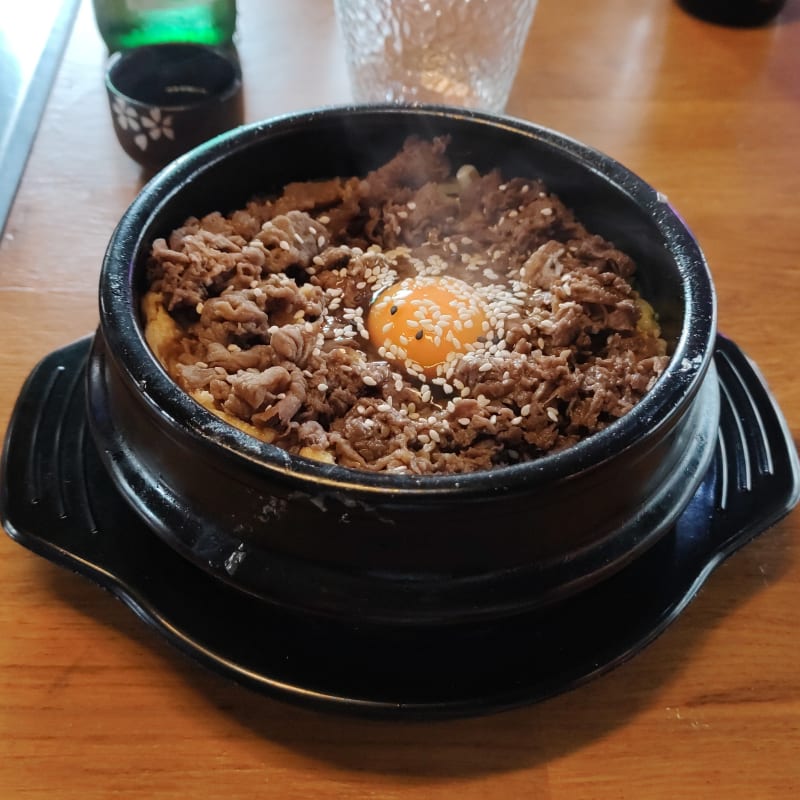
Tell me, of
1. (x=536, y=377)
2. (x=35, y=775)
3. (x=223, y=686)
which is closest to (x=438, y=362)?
(x=536, y=377)

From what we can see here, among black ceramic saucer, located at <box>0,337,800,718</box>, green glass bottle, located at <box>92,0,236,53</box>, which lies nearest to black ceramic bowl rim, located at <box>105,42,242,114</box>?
green glass bottle, located at <box>92,0,236,53</box>

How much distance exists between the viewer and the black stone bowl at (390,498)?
3.84ft

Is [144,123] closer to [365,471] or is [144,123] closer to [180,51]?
[180,51]

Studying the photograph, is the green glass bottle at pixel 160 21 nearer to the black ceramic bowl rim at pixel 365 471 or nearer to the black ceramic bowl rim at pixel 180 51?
the black ceramic bowl rim at pixel 180 51

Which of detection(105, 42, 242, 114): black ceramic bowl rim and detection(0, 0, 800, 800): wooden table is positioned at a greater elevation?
detection(105, 42, 242, 114): black ceramic bowl rim

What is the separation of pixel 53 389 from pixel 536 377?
94 centimetres

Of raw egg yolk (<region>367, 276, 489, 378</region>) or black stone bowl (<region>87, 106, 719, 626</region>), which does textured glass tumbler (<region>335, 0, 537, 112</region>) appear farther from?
black stone bowl (<region>87, 106, 719, 626</region>)

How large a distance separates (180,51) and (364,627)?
6.25ft

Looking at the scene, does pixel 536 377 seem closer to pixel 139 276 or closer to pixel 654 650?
pixel 654 650

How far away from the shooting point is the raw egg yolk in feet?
5.49

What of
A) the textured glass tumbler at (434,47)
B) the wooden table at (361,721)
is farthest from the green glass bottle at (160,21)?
the wooden table at (361,721)

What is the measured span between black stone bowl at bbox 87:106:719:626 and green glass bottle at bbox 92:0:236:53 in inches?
57.6

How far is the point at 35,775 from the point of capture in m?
1.33

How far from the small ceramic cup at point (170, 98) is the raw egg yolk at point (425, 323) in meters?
0.93
